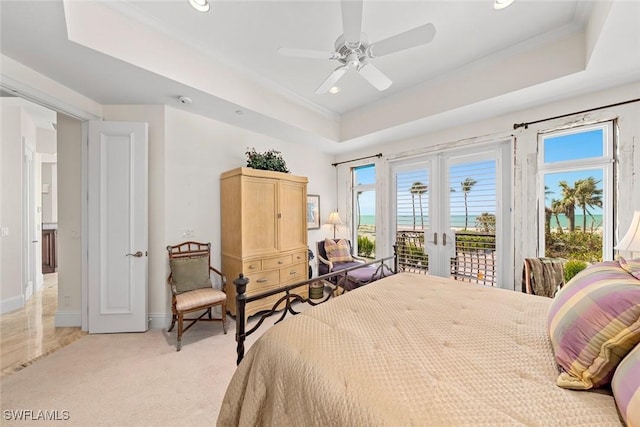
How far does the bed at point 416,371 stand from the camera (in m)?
→ 0.73

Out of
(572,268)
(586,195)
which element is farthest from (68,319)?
(586,195)

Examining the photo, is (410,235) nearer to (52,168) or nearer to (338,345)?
(338,345)

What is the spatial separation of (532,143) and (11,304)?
685cm

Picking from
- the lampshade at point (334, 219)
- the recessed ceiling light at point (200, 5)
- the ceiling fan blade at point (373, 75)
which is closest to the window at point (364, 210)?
the lampshade at point (334, 219)

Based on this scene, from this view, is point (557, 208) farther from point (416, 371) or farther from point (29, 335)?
point (29, 335)

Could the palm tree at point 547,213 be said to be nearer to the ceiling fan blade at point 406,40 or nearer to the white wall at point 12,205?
the ceiling fan blade at point 406,40

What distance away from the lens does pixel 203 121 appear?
10.4ft

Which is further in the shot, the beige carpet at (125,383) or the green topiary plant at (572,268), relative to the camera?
the green topiary plant at (572,268)

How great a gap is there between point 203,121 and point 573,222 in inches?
176

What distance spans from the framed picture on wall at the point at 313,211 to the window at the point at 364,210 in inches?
28.6

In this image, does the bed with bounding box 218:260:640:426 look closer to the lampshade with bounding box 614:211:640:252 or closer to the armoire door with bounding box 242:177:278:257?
the lampshade with bounding box 614:211:640:252

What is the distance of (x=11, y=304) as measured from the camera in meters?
3.22

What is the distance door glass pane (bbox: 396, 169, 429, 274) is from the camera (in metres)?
3.73

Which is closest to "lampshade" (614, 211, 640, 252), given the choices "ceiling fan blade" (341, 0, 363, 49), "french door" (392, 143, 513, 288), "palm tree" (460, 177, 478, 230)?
"french door" (392, 143, 513, 288)
